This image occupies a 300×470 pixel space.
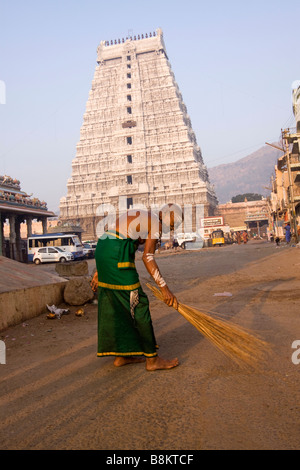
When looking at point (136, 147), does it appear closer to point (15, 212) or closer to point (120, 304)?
point (15, 212)

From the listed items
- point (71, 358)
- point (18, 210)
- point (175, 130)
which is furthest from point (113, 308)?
point (175, 130)

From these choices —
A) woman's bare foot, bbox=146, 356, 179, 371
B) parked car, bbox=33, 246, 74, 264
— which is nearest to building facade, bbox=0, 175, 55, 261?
parked car, bbox=33, 246, 74, 264

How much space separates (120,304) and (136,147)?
53.3 metres

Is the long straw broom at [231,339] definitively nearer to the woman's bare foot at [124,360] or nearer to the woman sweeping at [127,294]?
the woman sweeping at [127,294]

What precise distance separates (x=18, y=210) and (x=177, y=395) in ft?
94.6

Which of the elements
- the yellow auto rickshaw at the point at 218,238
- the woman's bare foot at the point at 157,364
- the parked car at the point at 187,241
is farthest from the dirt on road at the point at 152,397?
the yellow auto rickshaw at the point at 218,238

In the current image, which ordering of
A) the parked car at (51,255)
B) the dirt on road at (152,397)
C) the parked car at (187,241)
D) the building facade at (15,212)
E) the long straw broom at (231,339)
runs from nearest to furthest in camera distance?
1. the dirt on road at (152,397)
2. the long straw broom at (231,339)
3. the parked car at (51,255)
4. the building facade at (15,212)
5. the parked car at (187,241)

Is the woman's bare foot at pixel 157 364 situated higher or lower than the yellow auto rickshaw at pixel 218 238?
lower

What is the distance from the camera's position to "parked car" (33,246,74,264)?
1069 inches

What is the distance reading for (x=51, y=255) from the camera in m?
27.6

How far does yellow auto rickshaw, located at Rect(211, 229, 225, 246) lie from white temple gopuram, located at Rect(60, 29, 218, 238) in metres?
12.9

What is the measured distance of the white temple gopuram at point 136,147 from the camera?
176 ft

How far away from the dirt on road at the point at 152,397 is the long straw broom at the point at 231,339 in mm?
115
